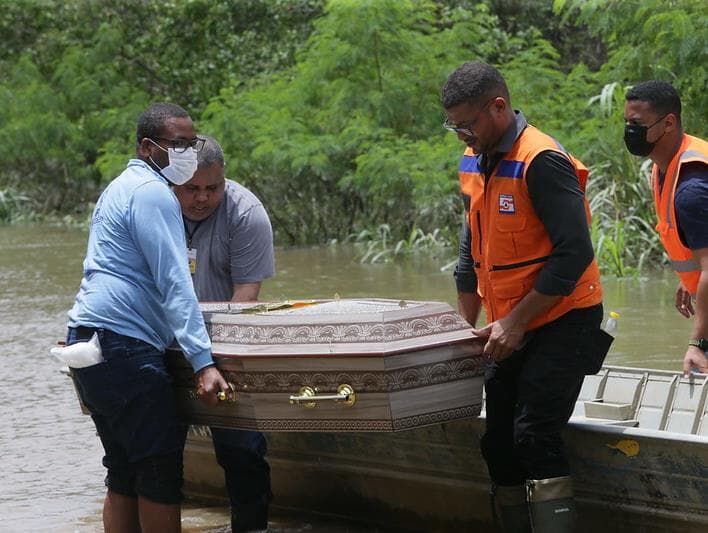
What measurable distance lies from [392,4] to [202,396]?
1267 centimetres

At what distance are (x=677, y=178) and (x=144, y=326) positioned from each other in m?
2.11

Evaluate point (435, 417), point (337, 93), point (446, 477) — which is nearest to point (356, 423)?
point (435, 417)

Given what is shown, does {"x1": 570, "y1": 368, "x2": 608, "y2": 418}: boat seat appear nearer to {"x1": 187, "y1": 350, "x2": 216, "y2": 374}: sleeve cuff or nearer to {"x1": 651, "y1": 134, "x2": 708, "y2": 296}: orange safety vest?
{"x1": 651, "y1": 134, "x2": 708, "y2": 296}: orange safety vest

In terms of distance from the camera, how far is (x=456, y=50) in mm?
17297

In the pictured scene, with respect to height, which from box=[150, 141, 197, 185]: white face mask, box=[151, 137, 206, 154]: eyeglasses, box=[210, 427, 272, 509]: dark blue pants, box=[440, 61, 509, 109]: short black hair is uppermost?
box=[440, 61, 509, 109]: short black hair

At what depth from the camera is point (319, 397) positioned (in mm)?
4590

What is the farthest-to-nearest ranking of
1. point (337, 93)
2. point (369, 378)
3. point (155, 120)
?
point (337, 93) → point (155, 120) → point (369, 378)

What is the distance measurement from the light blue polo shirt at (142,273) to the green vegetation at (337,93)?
8802 millimetres

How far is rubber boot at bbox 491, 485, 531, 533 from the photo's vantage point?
489 cm

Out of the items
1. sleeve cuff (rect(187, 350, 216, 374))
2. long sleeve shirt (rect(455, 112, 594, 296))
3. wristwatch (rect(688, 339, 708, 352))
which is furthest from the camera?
wristwatch (rect(688, 339, 708, 352))

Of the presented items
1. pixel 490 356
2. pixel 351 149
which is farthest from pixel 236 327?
pixel 351 149

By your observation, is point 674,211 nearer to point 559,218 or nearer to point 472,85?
point 559,218

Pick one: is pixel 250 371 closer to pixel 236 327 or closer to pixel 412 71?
pixel 236 327

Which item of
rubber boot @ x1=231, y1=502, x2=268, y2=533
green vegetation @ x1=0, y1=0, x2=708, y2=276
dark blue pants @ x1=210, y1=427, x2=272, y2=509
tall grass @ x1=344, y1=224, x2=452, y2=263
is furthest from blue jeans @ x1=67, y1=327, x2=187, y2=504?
tall grass @ x1=344, y1=224, x2=452, y2=263
